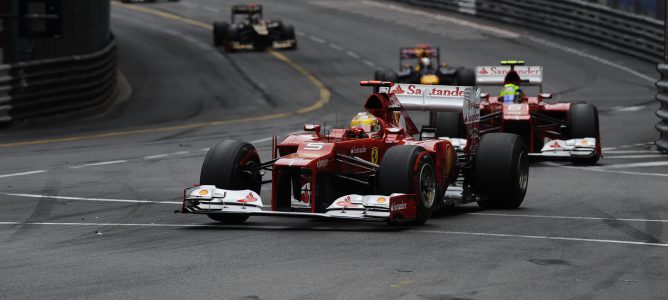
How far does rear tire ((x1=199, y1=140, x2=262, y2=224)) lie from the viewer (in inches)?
563

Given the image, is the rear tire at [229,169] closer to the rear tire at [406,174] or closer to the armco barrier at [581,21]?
the rear tire at [406,174]

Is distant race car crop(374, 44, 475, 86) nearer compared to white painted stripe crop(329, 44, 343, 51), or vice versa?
distant race car crop(374, 44, 475, 86)

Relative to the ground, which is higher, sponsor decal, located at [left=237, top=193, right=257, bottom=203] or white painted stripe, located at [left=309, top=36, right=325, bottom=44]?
sponsor decal, located at [left=237, top=193, right=257, bottom=203]

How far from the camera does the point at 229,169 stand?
46.9ft

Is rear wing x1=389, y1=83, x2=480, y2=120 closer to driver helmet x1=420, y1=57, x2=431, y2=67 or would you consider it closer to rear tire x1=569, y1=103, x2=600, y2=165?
rear tire x1=569, y1=103, x2=600, y2=165

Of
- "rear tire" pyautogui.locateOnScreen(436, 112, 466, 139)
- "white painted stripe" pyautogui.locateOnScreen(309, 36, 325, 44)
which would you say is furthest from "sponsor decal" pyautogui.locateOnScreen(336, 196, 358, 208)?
"white painted stripe" pyautogui.locateOnScreen(309, 36, 325, 44)

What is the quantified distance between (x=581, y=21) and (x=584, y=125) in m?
29.0

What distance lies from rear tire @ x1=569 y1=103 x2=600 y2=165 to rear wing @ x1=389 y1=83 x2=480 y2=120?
5.68 metres

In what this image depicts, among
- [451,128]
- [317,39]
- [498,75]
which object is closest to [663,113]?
[498,75]

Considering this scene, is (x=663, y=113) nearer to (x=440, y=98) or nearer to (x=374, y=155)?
(x=440, y=98)

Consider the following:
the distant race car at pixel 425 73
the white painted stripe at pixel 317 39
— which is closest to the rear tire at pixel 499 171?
the distant race car at pixel 425 73

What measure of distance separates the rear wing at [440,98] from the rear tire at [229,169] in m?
2.64

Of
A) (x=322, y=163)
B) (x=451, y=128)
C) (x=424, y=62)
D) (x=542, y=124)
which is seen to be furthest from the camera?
A: (x=424, y=62)

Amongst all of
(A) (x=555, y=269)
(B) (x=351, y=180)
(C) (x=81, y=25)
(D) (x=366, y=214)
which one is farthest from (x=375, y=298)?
(C) (x=81, y=25)
